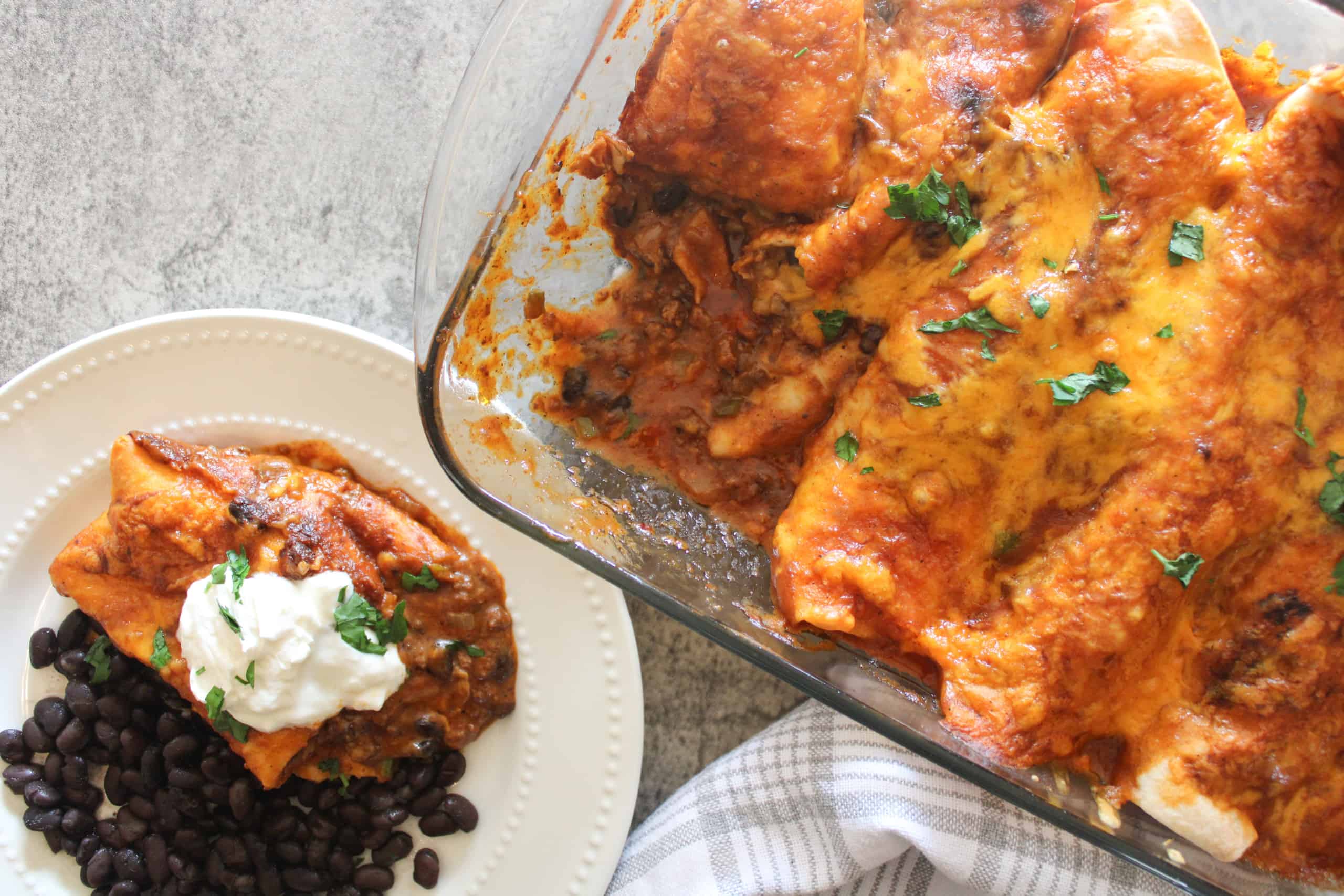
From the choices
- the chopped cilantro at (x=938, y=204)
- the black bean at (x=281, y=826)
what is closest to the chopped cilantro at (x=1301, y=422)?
the chopped cilantro at (x=938, y=204)

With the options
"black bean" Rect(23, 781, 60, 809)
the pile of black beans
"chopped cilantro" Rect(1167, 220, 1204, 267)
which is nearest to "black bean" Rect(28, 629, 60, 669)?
the pile of black beans

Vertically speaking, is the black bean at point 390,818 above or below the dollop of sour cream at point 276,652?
below

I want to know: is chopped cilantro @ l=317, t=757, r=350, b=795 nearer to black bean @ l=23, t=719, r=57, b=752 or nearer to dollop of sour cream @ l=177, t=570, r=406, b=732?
dollop of sour cream @ l=177, t=570, r=406, b=732

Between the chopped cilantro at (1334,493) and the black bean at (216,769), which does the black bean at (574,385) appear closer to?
the black bean at (216,769)

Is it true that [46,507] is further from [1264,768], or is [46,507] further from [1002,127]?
[1264,768]

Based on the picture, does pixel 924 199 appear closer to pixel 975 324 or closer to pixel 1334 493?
pixel 975 324

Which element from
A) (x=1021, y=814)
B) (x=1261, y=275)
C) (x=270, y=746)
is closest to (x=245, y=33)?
(x=270, y=746)

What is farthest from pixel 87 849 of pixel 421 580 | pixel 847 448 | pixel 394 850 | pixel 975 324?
pixel 975 324
